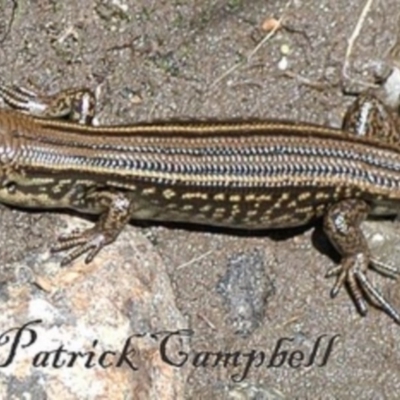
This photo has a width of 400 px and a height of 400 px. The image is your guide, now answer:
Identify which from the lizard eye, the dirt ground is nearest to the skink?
the lizard eye

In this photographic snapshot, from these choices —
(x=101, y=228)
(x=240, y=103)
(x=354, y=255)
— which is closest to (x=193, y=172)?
(x=101, y=228)

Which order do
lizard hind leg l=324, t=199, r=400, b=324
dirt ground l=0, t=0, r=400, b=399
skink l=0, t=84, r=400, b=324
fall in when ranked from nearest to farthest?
skink l=0, t=84, r=400, b=324
lizard hind leg l=324, t=199, r=400, b=324
dirt ground l=0, t=0, r=400, b=399

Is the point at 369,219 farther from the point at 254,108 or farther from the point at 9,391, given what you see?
the point at 9,391

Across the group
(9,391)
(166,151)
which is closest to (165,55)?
(166,151)

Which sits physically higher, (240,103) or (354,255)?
(240,103)

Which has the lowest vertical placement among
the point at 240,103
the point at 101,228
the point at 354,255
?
the point at 101,228

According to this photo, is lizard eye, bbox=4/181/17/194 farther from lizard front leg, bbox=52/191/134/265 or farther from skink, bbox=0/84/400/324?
lizard front leg, bbox=52/191/134/265

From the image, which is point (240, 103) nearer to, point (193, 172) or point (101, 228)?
point (193, 172)

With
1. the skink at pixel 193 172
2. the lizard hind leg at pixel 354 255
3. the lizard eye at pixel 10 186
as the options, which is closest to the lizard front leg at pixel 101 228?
the skink at pixel 193 172
